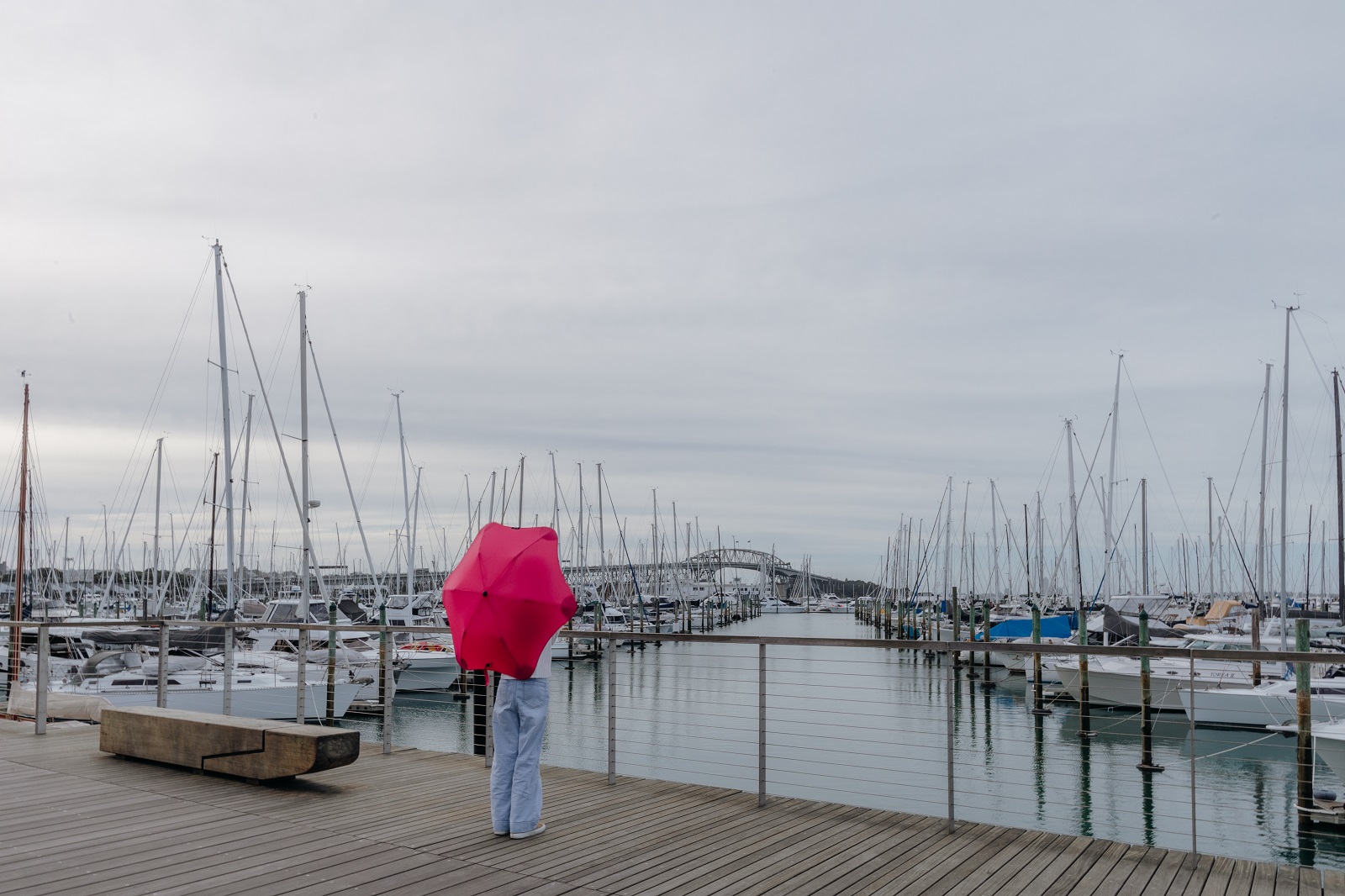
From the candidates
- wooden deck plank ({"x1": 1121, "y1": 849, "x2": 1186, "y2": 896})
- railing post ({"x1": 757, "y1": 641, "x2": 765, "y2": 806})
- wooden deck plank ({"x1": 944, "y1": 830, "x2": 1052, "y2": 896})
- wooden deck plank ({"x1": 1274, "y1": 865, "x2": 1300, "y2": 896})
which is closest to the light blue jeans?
railing post ({"x1": 757, "y1": 641, "x2": 765, "y2": 806})

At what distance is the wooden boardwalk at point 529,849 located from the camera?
525cm

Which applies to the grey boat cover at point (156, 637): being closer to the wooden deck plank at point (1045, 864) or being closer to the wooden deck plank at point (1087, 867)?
the wooden deck plank at point (1045, 864)

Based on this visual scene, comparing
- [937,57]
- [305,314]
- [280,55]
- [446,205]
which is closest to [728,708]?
[305,314]

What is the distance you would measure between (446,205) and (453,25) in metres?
7.62

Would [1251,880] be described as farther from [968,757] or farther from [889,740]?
[889,740]

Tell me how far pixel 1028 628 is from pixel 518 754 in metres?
40.9

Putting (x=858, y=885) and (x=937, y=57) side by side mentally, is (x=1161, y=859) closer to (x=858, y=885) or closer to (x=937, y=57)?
(x=858, y=885)

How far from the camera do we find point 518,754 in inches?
248

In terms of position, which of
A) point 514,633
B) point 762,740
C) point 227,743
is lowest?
point 227,743

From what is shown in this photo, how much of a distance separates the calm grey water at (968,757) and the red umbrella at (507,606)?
4152 mm

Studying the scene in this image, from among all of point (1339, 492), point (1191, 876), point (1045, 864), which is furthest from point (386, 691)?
point (1339, 492)

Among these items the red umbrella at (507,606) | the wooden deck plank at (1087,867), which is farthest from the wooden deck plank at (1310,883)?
the red umbrella at (507,606)

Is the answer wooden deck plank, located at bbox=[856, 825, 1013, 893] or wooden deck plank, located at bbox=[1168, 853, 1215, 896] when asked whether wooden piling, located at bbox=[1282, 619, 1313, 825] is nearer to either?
wooden deck plank, located at bbox=[1168, 853, 1215, 896]

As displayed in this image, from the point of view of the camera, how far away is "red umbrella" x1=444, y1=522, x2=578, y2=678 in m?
6.02
